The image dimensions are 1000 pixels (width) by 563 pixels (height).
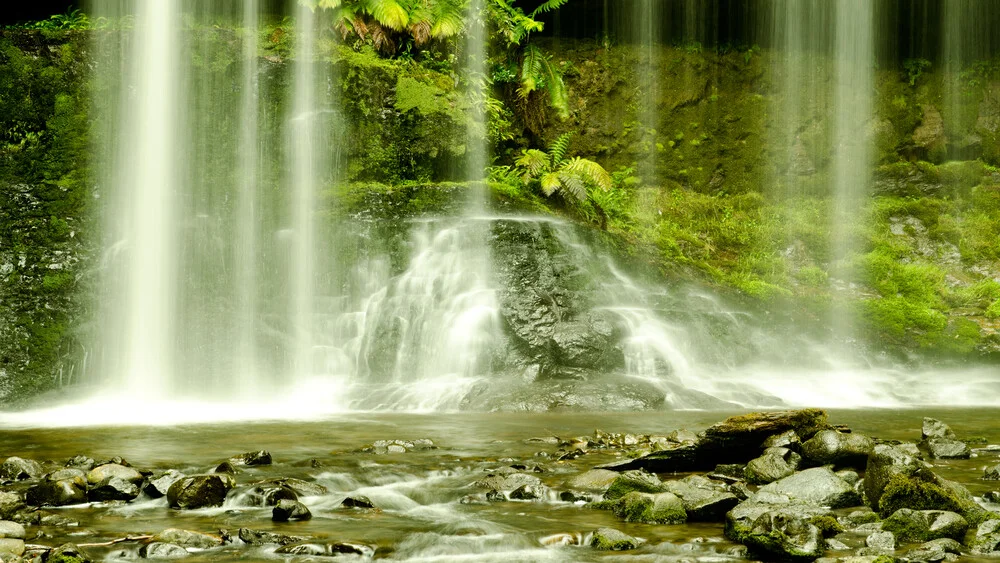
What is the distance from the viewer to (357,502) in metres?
Answer: 5.22

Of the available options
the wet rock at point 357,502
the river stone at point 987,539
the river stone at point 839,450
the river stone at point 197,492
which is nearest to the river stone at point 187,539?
the river stone at point 197,492

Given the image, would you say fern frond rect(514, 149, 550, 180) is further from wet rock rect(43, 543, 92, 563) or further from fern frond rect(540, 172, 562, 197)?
wet rock rect(43, 543, 92, 563)

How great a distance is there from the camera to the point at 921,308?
16094 millimetres

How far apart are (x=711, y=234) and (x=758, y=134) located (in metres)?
3.60

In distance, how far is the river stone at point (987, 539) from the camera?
4012 millimetres

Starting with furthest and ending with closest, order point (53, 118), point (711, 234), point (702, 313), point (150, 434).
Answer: point (711, 234) → point (53, 118) → point (702, 313) → point (150, 434)

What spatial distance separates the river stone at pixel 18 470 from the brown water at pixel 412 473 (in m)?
0.72

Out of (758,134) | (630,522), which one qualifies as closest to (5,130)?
(630,522)

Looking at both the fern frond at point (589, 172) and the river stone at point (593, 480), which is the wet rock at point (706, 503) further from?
the fern frond at point (589, 172)

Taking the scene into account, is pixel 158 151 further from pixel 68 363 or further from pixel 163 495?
pixel 163 495

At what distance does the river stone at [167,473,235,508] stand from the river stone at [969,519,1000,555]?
4.16 metres

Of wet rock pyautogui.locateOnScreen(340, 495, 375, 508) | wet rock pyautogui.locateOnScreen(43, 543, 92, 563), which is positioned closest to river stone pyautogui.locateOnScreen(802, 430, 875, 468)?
wet rock pyautogui.locateOnScreen(340, 495, 375, 508)

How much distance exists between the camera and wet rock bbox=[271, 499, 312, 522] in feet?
15.7

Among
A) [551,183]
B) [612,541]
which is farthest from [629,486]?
[551,183]
